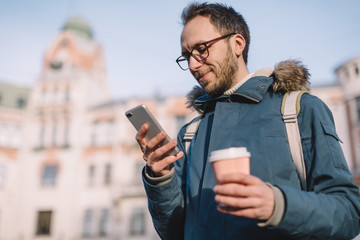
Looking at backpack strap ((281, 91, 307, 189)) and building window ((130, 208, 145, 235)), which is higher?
backpack strap ((281, 91, 307, 189))

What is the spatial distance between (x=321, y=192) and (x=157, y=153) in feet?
2.53

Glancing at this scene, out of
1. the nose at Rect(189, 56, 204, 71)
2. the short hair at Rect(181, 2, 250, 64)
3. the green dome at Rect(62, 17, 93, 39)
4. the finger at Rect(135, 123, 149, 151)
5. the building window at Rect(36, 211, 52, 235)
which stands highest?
the green dome at Rect(62, 17, 93, 39)

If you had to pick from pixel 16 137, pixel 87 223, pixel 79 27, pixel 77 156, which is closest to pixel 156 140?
pixel 87 223

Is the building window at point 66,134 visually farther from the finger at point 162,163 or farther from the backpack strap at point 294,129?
the backpack strap at point 294,129

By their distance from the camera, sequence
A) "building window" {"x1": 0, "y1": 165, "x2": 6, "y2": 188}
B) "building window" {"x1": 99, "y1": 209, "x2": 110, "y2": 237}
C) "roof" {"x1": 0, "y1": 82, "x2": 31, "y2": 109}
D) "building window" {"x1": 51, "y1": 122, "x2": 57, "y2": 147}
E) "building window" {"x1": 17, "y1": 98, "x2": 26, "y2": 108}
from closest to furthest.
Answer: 1. "building window" {"x1": 99, "y1": 209, "x2": 110, "y2": 237}
2. "building window" {"x1": 0, "y1": 165, "x2": 6, "y2": 188}
3. "building window" {"x1": 51, "y1": 122, "x2": 57, "y2": 147}
4. "roof" {"x1": 0, "y1": 82, "x2": 31, "y2": 109}
5. "building window" {"x1": 17, "y1": 98, "x2": 26, "y2": 108}

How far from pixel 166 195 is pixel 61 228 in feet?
79.3

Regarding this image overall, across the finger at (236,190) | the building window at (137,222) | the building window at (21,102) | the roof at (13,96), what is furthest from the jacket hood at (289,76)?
the building window at (21,102)

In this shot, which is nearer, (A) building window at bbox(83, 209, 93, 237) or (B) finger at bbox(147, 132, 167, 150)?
(B) finger at bbox(147, 132, 167, 150)

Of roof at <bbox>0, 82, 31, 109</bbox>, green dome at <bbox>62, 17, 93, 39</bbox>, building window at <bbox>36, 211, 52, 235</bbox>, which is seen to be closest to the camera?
building window at <bbox>36, 211, 52, 235</bbox>

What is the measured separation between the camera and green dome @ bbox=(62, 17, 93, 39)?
32.5 metres

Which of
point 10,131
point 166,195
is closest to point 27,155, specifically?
point 10,131

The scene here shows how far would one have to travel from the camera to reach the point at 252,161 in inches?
67.2

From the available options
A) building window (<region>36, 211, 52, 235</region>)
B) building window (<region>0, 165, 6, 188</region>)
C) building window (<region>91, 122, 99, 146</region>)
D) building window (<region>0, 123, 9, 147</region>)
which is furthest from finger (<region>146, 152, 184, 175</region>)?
building window (<region>0, 123, 9, 147</region>)

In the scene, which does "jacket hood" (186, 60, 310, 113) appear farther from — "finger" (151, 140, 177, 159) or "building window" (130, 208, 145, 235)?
"building window" (130, 208, 145, 235)
